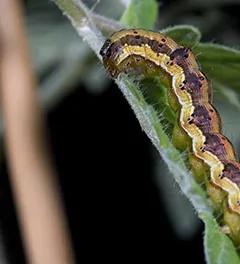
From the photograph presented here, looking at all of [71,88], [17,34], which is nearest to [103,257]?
[71,88]

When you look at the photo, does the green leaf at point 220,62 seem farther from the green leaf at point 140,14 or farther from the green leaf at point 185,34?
the green leaf at point 140,14

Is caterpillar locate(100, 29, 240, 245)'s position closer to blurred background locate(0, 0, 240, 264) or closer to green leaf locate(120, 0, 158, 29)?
green leaf locate(120, 0, 158, 29)

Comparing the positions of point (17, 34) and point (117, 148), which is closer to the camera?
point (17, 34)

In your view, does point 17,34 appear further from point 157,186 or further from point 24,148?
point 157,186

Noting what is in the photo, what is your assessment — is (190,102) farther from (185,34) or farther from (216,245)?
(216,245)

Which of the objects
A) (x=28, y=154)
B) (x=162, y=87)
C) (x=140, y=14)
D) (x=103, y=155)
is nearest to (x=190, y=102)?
(x=162, y=87)

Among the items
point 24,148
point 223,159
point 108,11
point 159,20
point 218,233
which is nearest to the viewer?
point 218,233

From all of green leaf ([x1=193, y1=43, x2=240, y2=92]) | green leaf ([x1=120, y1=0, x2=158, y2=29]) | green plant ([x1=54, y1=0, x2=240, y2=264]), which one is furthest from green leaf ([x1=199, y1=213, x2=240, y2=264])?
green leaf ([x1=120, y1=0, x2=158, y2=29])
